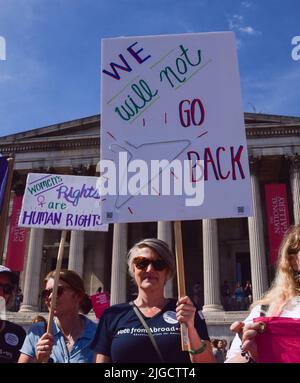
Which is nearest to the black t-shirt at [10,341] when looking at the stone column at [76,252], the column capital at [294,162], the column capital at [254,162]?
the stone column at [76,252]

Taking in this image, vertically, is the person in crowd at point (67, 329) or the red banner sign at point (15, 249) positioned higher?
the red banner sign at point (15, 249)

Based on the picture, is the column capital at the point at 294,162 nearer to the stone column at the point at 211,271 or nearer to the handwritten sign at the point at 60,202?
the stone column at the point at 211,271

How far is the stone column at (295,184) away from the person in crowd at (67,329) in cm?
2822

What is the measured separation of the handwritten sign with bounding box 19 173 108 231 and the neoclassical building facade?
23.7 m

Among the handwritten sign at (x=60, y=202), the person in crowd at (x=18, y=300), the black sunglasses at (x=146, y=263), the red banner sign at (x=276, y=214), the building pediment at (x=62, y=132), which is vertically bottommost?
the person in crowd at (x=18, y=300)

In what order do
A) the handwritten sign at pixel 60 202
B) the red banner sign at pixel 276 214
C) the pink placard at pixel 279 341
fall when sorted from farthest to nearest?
1. the red banner sign at pixel 276 214
2. the handwritten sign at pixel 60 202
3. the pink placard at pixel 279 341

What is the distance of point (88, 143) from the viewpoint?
36875 mm

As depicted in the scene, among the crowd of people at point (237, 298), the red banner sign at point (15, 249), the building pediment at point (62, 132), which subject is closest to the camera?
the crowd of people at point (237, 298)

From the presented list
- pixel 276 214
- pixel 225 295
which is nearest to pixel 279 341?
pixel 276 214

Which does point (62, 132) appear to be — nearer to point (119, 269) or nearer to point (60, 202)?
point (119, 269)

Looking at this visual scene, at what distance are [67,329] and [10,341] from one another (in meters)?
0.82

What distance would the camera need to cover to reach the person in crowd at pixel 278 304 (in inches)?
132

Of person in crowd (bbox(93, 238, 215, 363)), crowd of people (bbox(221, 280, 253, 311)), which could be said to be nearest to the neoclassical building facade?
crowd of people (bbox(221, 280, 253, 311))

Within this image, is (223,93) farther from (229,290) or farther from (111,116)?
(229,290)
